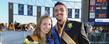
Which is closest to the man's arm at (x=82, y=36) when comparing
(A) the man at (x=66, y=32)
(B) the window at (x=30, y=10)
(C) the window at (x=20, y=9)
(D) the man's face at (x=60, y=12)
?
(A) the man at (x=66, y=32)

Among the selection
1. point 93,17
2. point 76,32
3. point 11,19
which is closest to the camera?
point 76,32

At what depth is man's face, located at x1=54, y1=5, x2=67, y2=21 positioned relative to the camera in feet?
8.43

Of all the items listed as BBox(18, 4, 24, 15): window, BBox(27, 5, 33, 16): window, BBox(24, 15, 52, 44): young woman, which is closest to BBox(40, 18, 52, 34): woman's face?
BBox(24, 15, 52, 44): young woman

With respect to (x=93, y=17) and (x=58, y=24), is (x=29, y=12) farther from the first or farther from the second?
(x=58, y=24)

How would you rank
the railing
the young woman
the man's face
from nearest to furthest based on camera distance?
the man's face < the young woman < the railing

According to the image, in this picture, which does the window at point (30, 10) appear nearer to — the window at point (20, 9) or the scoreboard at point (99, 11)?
the window at point (20, 9)

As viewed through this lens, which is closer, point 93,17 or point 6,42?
point 6,42

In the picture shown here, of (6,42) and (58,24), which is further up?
(58,24)

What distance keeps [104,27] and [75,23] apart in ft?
51.4

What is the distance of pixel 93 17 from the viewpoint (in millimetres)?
17641

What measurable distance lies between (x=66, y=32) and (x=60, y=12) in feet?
0.54

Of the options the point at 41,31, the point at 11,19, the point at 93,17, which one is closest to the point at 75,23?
the point at 41,31

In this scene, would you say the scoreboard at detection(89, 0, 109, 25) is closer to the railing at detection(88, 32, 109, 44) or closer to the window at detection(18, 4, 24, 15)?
the railing at detection(88, 32, 109, 44)

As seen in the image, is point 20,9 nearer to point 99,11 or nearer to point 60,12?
point 99,11
